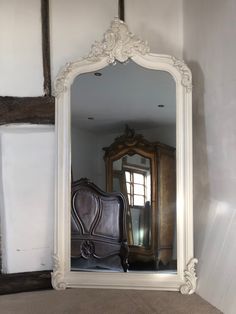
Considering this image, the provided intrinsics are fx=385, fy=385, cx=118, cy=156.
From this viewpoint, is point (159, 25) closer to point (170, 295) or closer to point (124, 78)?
point (124, 78)

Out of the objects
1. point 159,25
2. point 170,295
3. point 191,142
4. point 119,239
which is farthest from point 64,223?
point 159,25

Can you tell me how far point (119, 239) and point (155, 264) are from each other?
201 mm

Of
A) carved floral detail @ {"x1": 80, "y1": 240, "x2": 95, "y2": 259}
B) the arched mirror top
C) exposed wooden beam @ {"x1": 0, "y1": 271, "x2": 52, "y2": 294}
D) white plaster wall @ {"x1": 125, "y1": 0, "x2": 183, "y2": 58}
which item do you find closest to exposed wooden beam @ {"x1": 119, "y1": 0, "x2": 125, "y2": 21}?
white plaster wall @ {"x1": 125, "y1": 0, "x2": 183, "y2": 58}

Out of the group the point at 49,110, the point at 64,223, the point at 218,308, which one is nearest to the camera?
the point at 218,308

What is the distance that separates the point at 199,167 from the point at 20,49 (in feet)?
3.56

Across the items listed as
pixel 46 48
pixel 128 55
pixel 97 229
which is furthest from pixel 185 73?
pixel 97 229

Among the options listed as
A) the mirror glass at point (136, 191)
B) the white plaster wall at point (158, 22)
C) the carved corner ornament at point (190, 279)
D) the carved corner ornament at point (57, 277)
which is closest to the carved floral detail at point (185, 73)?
the white plaster wall at point (158, 22)

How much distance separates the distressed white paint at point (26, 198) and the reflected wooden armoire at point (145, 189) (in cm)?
38

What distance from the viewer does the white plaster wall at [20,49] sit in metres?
1.97

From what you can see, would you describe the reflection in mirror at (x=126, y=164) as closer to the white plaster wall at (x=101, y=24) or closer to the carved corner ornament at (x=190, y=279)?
the carved corner ornament at (x=190, y=279)

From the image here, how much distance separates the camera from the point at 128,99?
183 centimetres

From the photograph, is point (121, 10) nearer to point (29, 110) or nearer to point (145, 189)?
point (29, 110)

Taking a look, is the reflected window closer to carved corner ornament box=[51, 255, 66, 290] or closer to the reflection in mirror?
the reflection in mirror

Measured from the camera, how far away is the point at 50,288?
186 centimetres
